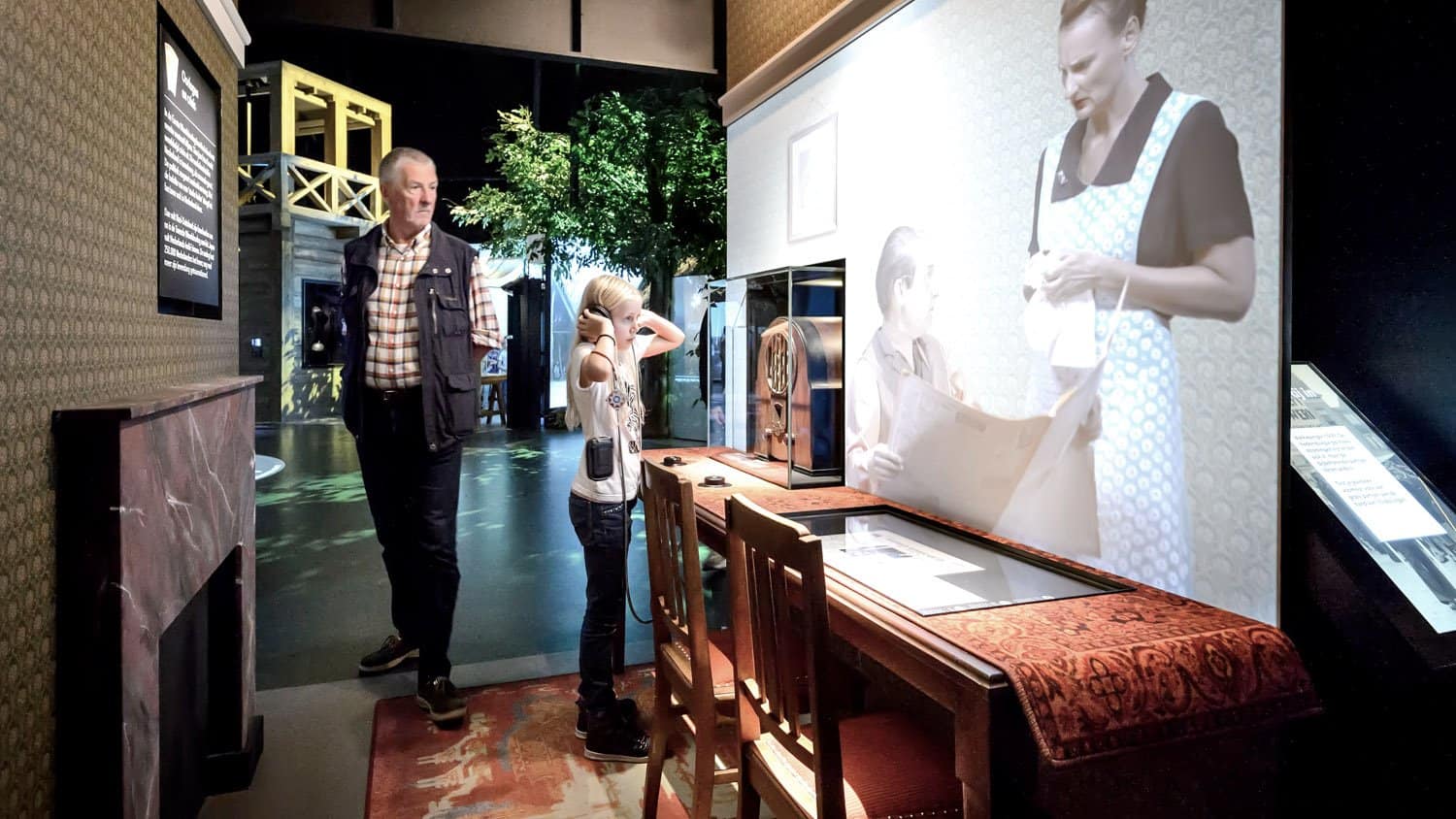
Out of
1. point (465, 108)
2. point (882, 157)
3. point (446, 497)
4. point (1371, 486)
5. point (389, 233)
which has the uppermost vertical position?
point (465, 108)

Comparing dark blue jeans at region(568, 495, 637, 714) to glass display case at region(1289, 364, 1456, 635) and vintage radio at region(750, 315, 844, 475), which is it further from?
glass display case at region(1289, 364, 1456, 635)

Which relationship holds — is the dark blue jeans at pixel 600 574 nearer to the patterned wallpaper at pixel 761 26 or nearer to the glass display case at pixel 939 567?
the glass display case at pixel 939 567

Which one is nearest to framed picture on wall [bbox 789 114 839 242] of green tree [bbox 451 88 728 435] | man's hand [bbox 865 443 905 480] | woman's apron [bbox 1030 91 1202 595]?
man's hand [bbox 865 443 905 480]

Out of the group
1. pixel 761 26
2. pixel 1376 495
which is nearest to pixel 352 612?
pixel 761 26

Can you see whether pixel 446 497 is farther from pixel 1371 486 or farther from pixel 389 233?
pixel 1371 486

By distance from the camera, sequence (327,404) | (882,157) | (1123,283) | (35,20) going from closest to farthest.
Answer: (35,20) → (1123,283) → (882,157) → (327,404)

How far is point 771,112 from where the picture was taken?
3.57 metres

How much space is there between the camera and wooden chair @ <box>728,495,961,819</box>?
132 cm

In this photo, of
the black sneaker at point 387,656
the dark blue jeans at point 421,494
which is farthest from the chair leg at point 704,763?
the black sneaker at point 387,656

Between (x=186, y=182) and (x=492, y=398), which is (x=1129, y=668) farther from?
(x=492, y=398)

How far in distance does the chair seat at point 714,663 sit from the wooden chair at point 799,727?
27 centimetres

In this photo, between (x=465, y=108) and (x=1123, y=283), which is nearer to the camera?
(x=1123, y=283)

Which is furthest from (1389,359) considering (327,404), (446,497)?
(327,404)

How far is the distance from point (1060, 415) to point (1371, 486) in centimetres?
60
